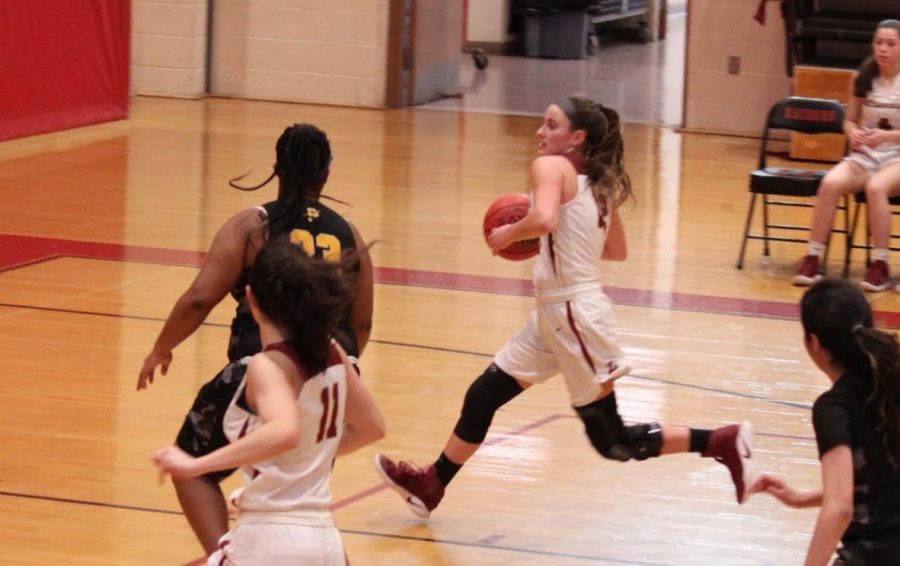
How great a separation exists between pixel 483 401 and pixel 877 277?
4.38 m

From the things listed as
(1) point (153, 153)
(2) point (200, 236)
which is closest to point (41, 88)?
(1) point (153, 153)

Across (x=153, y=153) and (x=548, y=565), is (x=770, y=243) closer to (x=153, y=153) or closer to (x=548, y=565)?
(x=153, y=153)

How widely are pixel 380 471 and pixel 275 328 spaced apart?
73.6 inches

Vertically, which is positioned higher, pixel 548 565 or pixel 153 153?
pixel 153 153

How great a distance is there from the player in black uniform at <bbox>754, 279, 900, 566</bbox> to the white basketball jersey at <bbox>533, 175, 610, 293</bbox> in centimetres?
149

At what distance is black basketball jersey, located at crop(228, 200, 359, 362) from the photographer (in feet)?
12.5

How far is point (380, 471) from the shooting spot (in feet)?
15.8

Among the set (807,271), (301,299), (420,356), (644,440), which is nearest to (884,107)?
(807,271)

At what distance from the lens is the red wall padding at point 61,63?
1229 cm

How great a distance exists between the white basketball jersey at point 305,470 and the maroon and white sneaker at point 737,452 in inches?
78.3

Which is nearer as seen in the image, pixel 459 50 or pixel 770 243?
pixel 770 243

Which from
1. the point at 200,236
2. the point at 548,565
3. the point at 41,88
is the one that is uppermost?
the point at 41,88

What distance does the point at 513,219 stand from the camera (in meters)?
5.14

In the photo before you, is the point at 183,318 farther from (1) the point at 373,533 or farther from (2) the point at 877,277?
(2) the point at 877,277
